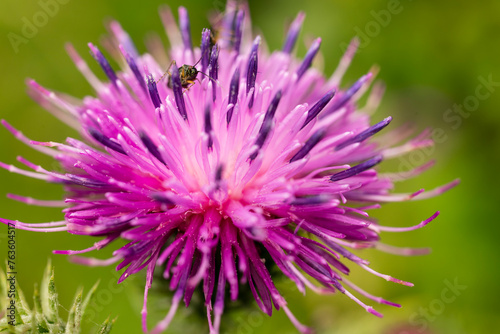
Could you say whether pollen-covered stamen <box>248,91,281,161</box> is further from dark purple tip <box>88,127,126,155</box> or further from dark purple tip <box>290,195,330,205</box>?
dark purple tip <box>88,127,126,155</box>

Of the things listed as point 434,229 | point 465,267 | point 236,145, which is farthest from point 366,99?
point 236,145

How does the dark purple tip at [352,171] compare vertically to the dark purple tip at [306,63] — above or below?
below

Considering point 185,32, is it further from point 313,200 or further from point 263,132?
point 313,200

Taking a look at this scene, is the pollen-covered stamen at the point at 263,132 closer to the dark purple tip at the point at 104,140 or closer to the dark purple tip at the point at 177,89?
the dark purple tip at the point at 177,89

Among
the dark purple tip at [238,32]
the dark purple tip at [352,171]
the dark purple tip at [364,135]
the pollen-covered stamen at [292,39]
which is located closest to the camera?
the dark purple tip at [352,171]

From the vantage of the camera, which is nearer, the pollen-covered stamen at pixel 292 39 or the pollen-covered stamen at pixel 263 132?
the pollen-covered stamen at pixel 263 132

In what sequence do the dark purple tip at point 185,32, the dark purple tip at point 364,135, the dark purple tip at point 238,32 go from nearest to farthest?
the dark purple tip at point 364,135
the dark purple tip at point 238,32
the dark purple tip at point 185,32

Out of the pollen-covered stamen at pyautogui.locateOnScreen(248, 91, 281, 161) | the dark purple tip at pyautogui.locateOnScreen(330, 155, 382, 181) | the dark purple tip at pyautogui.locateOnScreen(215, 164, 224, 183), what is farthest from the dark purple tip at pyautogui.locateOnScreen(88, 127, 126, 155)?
the dark purple tip at pyautogui.locateOnScreen(330, 155, 382, 181)

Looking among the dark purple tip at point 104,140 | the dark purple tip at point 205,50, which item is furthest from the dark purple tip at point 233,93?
the dark purple tip at point 104,140

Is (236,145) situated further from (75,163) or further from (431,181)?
(431,181)
